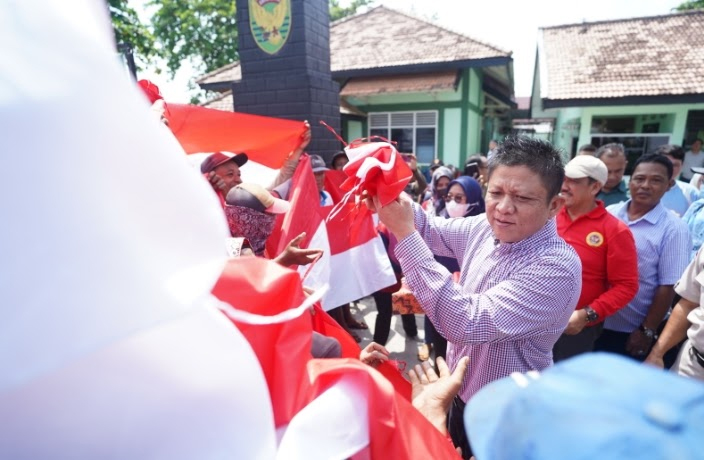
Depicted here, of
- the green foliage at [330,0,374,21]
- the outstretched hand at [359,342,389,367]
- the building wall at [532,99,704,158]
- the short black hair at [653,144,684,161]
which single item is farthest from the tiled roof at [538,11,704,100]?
the green foliage at [330,0,374,21]

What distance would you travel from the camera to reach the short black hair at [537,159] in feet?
4.49

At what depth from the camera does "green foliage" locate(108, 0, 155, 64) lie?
9.19 meters

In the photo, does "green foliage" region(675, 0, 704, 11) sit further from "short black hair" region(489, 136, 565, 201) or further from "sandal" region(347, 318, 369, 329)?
"short black hair" region(489, 136, 565, 201)

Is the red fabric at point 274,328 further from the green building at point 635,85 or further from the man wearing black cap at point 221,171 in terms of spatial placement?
the green building at point 635,85

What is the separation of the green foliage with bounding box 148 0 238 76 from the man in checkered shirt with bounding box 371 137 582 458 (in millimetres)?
19118

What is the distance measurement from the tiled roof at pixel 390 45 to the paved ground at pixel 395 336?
7581 mm

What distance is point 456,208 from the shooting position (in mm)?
3621

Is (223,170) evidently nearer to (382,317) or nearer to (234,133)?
(234,133)

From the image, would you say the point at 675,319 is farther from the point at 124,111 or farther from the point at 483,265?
the point at 124,111

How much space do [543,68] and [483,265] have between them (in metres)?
11.7

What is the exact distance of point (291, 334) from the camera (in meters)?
0.89

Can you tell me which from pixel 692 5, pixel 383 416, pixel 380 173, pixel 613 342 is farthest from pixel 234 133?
pixel 692 5

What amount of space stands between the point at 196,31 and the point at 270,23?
671 inches

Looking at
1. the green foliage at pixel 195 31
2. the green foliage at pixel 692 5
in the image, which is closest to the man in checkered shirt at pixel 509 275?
the green foliage at pixel 195 31
